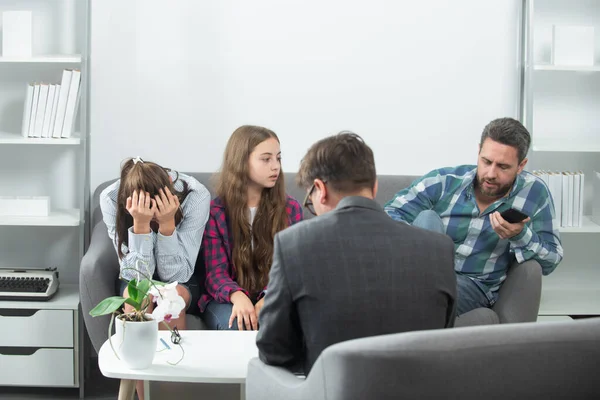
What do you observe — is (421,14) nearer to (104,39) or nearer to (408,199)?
(408,199)

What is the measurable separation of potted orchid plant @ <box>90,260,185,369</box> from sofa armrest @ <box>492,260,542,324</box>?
1.34 m

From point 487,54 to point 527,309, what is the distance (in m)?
1.39

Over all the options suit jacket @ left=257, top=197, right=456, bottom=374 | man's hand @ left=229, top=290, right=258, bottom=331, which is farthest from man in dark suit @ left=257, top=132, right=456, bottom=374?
man's hand @ left=229, top=290, right=258, bottom=331

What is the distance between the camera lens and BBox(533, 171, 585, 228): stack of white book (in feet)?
12.0

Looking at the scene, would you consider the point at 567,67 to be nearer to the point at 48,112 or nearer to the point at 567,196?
the point at 567,196

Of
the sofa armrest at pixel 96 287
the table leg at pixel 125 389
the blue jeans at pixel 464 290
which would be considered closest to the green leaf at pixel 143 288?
the table leg at pixel 125 389

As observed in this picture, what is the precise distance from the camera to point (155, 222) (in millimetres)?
3119

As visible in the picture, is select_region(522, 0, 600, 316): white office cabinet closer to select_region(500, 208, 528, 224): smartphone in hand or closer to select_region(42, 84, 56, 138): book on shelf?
select_region(500, 208, 528, 224): smartphone in hand

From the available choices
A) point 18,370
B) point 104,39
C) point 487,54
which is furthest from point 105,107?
point 487,54

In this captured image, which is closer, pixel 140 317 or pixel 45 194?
pixel 140 317

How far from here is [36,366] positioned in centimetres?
339

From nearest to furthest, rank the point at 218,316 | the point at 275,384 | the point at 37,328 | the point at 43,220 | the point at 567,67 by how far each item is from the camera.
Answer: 1. the point at 275,384
2. the point at 218,316
3. the point at 37,328
4. the point at 43,220
5. the point at 567,67

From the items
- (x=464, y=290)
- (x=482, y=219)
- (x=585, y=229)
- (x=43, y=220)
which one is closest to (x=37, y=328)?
(x=43, y=220)

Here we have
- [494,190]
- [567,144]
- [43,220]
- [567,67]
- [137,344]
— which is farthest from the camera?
[567,144]
